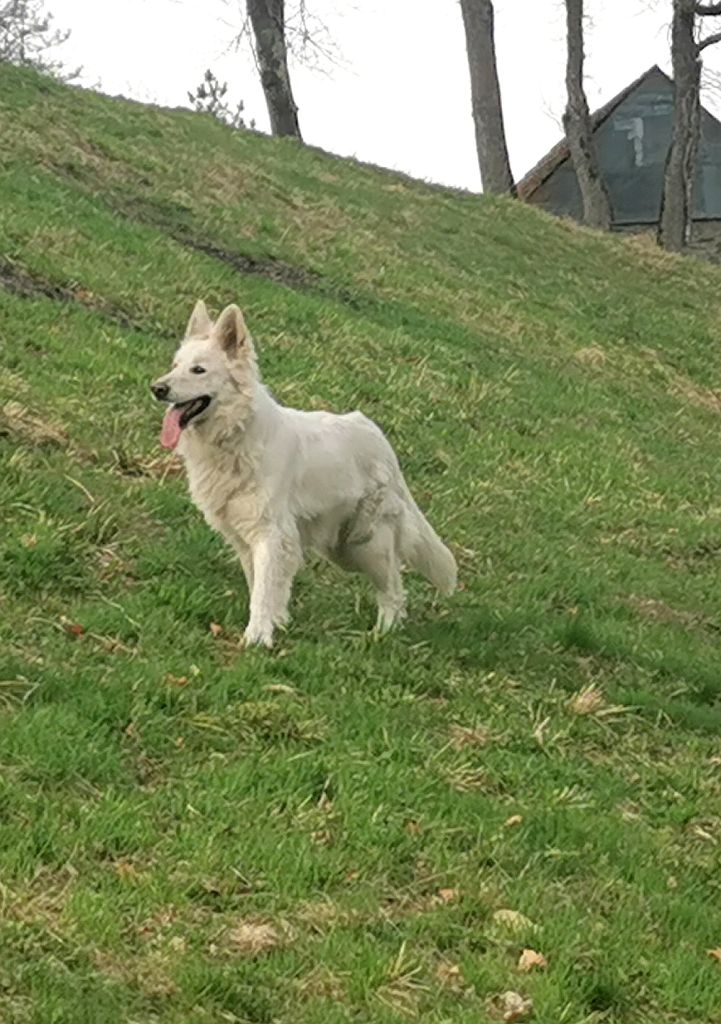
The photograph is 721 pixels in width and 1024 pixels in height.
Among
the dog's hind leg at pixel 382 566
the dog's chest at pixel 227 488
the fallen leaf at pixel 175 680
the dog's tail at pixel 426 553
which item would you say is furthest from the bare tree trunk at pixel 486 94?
A: the fallen leaf at pixel 175 680

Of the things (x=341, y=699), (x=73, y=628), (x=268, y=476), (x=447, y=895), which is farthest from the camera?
(x=268, y=476)

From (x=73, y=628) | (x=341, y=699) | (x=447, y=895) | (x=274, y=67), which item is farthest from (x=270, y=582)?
(x=274, y=67)

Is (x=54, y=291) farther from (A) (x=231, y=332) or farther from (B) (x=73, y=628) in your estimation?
(B) (x=73, y=628)

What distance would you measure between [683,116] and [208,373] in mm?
24311

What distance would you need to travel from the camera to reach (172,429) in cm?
732

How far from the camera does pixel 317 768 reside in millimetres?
5793

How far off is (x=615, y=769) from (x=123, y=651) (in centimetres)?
229

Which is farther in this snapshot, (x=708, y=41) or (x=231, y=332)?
(x=708, y=41)

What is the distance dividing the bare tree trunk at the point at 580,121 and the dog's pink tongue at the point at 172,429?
24.1 metres

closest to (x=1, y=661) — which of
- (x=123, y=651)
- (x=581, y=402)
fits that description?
(x=123, y=651)

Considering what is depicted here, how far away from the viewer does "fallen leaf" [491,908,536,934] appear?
4.92 metres

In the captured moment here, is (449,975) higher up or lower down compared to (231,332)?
lower down

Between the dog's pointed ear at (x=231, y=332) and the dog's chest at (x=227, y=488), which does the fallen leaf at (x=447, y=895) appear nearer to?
the dog's chest at (x=227, y=488)

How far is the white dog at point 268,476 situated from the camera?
7301mm
